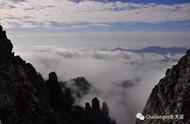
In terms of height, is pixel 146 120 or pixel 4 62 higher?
pixel 4 62

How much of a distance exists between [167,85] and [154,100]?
7.56 m

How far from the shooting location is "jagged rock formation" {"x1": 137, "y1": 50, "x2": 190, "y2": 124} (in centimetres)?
11581

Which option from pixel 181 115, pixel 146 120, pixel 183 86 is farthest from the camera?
pixel 146 120

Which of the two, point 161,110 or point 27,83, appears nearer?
point 161,110

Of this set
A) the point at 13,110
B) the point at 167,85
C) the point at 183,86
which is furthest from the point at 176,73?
the point at 13,110

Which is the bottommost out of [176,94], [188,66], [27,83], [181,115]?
[181,115]

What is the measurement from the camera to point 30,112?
180m

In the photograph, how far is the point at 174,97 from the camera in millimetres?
129750

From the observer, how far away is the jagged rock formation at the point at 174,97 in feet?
380

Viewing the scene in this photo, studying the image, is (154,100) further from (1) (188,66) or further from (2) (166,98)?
(1) (188,66)

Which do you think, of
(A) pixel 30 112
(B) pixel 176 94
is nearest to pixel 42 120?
(A) pixel 30 112

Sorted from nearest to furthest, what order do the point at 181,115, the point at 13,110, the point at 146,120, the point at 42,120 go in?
1. the point at 181,115
2. the point at 146,120
3. the point at 13,110
4. the point at 42,120

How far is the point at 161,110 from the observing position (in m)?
133

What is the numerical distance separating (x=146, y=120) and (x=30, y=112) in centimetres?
6655
